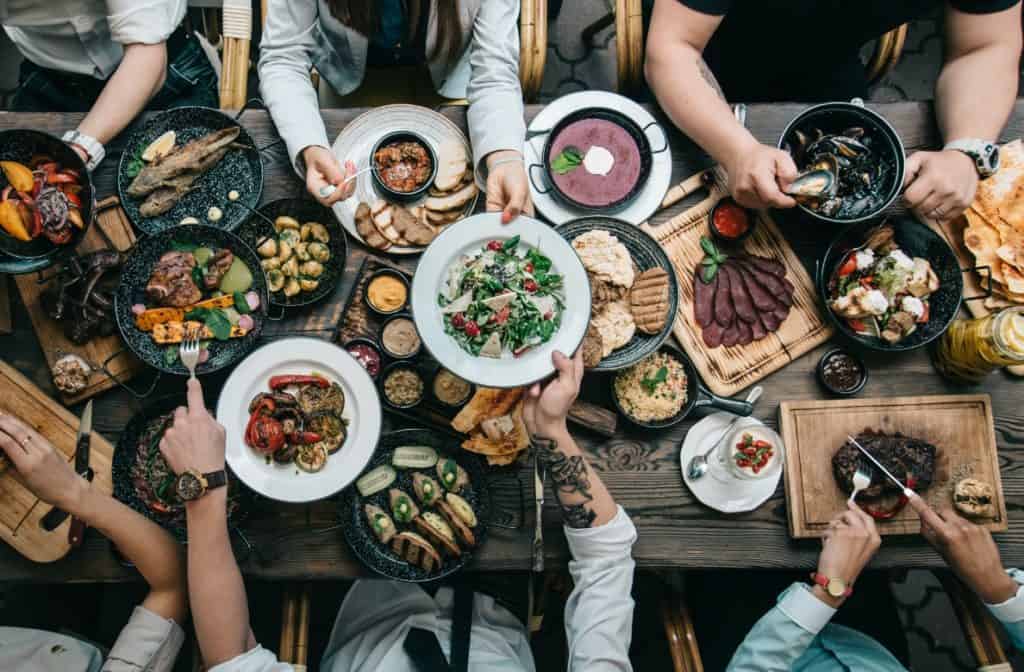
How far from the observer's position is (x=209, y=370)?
6.26ft

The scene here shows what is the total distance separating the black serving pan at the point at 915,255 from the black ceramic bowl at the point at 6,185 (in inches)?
89.5

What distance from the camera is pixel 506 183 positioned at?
1933mm

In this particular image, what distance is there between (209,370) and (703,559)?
1632 mm

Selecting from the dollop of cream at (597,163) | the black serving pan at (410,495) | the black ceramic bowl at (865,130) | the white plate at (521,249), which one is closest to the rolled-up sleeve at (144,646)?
the black serving pan at (410,495)

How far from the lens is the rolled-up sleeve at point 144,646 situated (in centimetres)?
183

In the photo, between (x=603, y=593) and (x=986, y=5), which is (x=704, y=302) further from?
(x=986, y=5)

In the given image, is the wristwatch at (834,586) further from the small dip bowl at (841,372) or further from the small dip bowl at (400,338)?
the small dip bowl at (400,338)

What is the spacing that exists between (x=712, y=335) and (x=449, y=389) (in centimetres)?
87

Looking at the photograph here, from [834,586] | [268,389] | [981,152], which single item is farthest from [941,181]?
[268,389]

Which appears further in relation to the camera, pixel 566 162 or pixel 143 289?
pixel 566 162

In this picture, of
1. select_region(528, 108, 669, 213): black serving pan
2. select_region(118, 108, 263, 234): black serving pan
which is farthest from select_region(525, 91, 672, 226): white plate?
select_region(118, 108, 263, 234): black serving pan

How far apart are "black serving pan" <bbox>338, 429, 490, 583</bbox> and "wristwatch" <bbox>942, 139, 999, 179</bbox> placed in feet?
6.07

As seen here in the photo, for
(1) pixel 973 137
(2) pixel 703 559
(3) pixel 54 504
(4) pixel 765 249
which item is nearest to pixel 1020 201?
(1) pixel 973 137

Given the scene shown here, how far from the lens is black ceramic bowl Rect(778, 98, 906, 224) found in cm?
200
